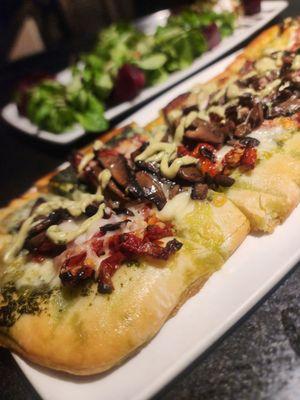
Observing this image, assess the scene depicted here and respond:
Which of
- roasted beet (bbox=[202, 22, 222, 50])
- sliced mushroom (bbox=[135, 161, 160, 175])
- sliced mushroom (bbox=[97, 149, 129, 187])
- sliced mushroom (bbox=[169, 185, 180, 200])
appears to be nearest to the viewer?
sliced mushroom (bbox=[169, 185, 180, 200])

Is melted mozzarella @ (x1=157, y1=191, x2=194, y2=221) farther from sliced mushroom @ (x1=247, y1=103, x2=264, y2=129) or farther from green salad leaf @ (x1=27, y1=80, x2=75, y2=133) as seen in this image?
green salad leaf @ (x1=27, y1=80, x2=75, y2=133)

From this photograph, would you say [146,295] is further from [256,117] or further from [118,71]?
[118,71]

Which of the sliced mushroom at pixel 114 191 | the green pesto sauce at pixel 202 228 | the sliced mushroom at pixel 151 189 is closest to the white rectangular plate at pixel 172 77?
the sliced mushroom at pixel 114 191

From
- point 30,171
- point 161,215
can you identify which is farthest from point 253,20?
point 161,215

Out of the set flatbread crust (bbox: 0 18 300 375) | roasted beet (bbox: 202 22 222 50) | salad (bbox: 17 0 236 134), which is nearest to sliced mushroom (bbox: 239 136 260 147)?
flatbread crust (bbox: 0 18 300 375)

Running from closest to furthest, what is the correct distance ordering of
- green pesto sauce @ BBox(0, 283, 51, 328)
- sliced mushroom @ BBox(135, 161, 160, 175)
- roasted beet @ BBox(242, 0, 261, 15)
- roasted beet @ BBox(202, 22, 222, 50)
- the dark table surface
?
the dark table surface → green pesto sauce @ BBox(0, 283, 51, 328) → sliced mushroom @ BBox(135, 161, 160, 175) → roasted beet @ BBox(202, 22, 222, 50) → roasted beet @ BBox(242, 0, 261, 15)

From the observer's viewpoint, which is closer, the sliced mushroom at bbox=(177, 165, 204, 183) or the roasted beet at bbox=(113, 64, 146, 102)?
the sliced mushroom at bbox=(177, 165, 204, 183)
